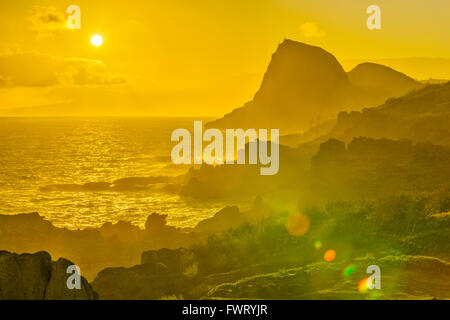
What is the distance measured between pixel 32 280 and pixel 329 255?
843 cm

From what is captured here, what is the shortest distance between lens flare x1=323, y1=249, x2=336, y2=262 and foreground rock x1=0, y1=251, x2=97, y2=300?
22.1 ft

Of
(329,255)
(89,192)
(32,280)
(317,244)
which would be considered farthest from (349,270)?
(89,192)

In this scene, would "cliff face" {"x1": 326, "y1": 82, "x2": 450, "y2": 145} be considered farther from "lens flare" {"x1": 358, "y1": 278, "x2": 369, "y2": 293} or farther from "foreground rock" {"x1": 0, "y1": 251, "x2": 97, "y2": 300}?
"foreground rock" {"x1": 0, "y1": 251, "x2": 97, "y2": 300}

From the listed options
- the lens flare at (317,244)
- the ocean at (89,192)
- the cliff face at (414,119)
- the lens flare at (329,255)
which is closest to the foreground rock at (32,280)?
the lens flare at (329,255)

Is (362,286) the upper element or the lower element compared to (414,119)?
lower

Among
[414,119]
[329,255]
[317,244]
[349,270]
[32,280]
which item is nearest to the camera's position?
[32,280]

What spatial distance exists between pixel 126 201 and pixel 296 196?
135 ft

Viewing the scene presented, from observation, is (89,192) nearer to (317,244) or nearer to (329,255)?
(317,244)

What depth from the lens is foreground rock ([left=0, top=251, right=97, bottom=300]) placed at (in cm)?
1165

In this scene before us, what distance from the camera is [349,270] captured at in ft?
41.1

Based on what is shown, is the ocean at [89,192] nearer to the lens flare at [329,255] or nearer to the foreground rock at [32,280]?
the lens flare at [329,255]

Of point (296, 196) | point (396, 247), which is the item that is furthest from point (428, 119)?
point (396, 247)

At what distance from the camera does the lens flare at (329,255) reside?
13.8 meters

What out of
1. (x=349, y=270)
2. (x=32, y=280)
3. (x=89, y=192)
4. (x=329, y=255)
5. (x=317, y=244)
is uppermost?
(x=89, y=192)
